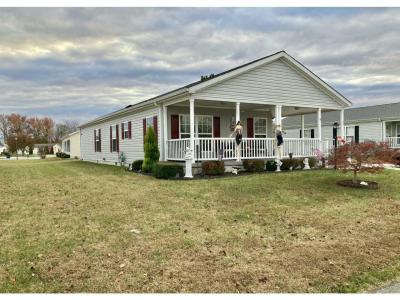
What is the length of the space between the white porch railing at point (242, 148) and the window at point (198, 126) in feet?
4.18

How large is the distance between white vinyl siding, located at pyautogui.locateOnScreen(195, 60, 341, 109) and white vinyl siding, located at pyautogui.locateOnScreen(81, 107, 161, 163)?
11.2 feet

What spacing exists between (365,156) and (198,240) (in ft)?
23.3

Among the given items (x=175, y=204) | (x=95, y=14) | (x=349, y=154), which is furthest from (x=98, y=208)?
(x=349, y=154)

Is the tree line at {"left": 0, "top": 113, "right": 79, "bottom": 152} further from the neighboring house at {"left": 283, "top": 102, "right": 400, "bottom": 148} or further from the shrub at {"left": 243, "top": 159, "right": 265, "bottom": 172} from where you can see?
the shrub at {"left": 243, "top": 159, "right": 265, "bottom": 172}

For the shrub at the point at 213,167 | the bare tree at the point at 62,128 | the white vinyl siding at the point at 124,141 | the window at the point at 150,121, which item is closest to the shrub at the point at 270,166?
the shrub at the point at 213,167

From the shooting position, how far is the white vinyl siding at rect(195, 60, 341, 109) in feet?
46.2

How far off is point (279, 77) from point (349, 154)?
6410 millimetres

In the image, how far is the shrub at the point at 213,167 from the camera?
1266 centimetres

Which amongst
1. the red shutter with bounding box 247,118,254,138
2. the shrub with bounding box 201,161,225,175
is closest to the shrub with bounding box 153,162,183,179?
A: the shrub with bounding box 201,161,225,175

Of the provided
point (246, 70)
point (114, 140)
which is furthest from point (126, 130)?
point (246, 70)

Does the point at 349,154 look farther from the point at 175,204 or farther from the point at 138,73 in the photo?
the point at 138,73

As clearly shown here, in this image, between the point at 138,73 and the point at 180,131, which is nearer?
the point at 180,131

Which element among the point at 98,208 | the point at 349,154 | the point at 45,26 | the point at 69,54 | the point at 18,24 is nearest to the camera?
the point at 98,208

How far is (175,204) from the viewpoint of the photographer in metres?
7.75
